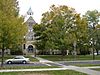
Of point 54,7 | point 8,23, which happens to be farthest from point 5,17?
point 54,7

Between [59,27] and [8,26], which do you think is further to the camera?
[59,27]

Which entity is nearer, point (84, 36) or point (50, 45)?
point (50, 45)

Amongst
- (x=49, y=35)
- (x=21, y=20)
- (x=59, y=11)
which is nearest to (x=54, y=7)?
(x=59, y=11)

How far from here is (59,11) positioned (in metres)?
57.5

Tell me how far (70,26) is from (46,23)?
20.3 ft

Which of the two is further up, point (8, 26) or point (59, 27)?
point (59, 27)

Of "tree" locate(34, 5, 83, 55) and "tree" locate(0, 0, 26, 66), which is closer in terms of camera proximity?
"tree" locate(0, 0, 26, 66)

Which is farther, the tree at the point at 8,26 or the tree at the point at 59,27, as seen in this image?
the tree at the point at 59,27

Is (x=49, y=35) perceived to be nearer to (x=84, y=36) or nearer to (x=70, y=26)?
(x=70, y=26)

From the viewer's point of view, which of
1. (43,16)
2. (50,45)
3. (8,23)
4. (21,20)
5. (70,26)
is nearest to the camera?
(8,23)

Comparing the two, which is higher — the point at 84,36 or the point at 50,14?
the point at 50,14

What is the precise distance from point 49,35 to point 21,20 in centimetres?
2621

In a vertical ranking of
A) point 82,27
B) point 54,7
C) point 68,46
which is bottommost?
point 68,46

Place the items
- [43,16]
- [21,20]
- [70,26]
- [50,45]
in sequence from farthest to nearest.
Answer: [43,16] → [70,26] → [50,45] → [21,20]
